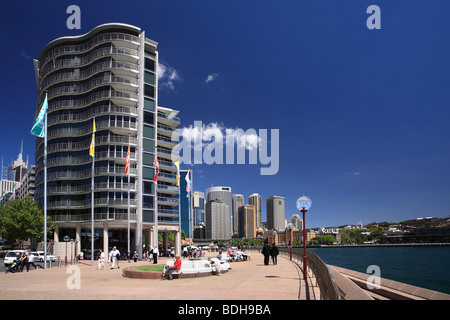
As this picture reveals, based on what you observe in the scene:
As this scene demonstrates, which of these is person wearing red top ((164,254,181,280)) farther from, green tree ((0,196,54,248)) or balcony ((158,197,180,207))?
balcony ((158,197,180,207))

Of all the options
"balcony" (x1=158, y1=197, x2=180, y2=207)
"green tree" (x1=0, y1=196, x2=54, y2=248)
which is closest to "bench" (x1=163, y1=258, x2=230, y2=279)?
"green tree" (x1=0, y1=196, x2=54, y2=248)

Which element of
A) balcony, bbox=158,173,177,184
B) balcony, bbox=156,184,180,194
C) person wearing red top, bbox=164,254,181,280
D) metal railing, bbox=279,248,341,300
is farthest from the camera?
balcony, bbox=158,173,177,184

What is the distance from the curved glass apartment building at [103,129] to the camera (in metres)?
52.7

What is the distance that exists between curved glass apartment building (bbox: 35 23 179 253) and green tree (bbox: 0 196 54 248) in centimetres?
237

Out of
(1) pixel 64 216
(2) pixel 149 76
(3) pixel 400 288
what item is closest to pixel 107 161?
(1) pixel 64 216

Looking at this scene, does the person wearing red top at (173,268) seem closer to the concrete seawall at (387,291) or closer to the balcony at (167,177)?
the concrete seawall at (387,291)

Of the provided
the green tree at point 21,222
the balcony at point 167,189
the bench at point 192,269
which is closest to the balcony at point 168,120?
the balcony at point 167,189

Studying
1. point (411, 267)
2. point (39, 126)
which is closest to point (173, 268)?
point (39, 126)

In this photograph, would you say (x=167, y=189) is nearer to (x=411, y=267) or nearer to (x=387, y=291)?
(x=411, y=267)

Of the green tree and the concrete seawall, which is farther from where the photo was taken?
the green tree

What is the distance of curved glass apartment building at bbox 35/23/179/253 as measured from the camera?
5272 centimetres
